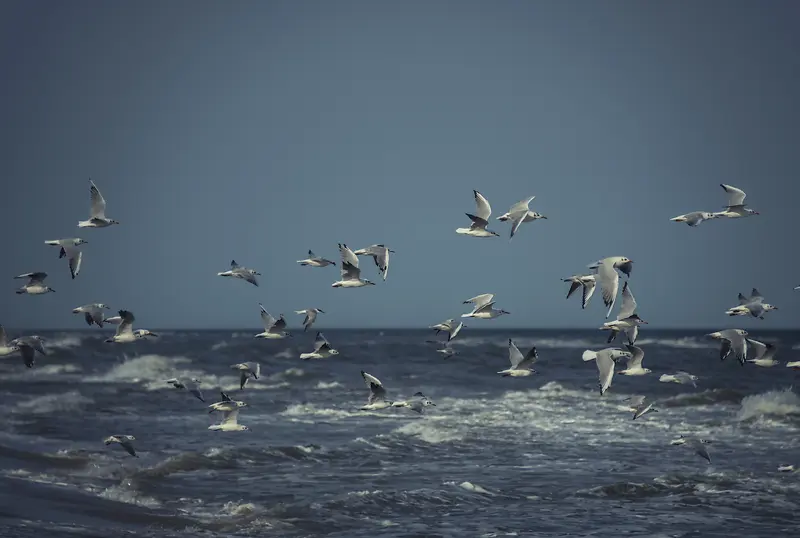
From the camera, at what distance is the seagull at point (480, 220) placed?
19.0 m

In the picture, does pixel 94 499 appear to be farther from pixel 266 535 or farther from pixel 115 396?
pixel 115 396

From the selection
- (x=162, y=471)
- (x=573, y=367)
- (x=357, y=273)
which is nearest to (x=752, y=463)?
(x=357, y=273)

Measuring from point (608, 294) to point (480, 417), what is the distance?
52.2 ft

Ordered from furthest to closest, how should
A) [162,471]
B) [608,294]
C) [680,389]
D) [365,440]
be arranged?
[680,389] < [365,440] < [162,471] < [608,294]

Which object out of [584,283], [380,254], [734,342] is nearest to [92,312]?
[380,254]

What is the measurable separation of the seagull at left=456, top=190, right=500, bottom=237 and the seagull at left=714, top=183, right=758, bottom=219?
4.32 metres

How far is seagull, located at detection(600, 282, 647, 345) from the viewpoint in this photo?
56.9 feet

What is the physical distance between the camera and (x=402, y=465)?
23734 mm

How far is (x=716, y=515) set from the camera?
18.8 metres

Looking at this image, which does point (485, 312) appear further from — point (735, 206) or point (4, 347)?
point (4, 347)

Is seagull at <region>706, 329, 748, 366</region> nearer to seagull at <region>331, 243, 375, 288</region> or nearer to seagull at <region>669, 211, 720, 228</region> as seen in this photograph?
seagull at <region>669, 211, 720, 228</region>

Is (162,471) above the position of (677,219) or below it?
below

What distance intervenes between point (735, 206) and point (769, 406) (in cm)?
1745

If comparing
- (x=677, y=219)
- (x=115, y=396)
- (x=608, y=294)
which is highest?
(x=677, y=219)
